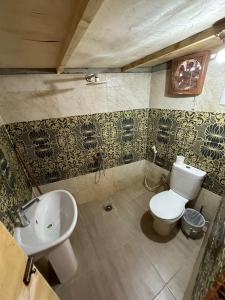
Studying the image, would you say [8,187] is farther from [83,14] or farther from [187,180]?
[187,180]

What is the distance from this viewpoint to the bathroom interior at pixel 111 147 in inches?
29.0

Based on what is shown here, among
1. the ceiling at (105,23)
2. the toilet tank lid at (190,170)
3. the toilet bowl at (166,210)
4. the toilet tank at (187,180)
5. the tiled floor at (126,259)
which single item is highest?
the ceiling at (105,23)

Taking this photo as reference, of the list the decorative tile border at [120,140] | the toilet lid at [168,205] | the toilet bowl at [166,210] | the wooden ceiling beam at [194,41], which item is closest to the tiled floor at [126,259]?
the toilet bowl at [166,210]

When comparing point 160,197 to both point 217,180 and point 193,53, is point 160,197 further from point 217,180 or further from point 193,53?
point 193,53

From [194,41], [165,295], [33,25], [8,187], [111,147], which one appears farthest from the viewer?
[111,147]

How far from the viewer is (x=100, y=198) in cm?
247

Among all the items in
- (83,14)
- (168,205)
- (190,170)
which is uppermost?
(83,14)

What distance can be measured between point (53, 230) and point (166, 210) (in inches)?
47.8

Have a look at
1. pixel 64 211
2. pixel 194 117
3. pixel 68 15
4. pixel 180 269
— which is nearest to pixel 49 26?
pixel 68 15

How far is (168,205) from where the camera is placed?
5.69 feet

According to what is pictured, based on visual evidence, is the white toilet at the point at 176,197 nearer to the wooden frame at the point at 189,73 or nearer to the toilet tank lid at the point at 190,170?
the toilet tank lid at the point at 190,170

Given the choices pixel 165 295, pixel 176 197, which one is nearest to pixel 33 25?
pixel 176 197

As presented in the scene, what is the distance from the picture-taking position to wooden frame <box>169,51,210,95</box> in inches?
57.8

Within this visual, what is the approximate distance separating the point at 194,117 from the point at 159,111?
529 millimetres
